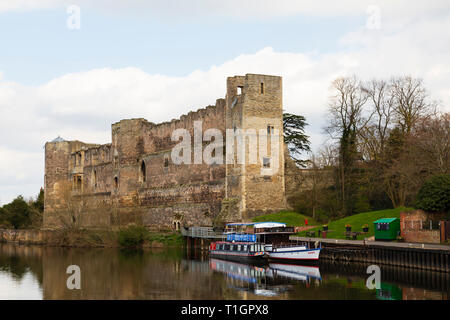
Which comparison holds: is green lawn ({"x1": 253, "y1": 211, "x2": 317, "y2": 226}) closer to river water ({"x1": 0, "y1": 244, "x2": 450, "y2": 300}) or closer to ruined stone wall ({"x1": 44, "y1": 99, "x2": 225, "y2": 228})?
ruined stone wall ({"x1": 44, "y1": 99, "x2": 225, "y2": 228})

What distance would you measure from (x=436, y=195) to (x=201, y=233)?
17.5m

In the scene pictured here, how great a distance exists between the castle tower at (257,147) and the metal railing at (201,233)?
1.99 metres

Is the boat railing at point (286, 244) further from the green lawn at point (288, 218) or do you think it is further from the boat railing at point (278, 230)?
the green lawn at point (288, 218)

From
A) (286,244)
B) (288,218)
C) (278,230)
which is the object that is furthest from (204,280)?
(288,218)

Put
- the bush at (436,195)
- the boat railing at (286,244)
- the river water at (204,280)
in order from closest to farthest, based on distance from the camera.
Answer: the river water at (204,280), the bush at (436,195), the boat railing at (286,244)

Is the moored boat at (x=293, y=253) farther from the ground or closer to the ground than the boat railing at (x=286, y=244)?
closer to the ground

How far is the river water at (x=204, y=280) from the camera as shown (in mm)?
23125

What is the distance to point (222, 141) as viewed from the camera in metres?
44.7

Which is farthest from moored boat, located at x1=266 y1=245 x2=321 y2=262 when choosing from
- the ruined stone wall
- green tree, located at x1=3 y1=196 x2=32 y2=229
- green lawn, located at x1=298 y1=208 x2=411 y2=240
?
green tree, located at x1=3 y1=196 x2=32 y2=229

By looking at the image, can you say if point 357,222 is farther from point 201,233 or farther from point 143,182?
point 143,182

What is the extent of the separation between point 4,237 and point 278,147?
3395 centimetres

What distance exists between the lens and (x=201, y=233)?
42406 mm

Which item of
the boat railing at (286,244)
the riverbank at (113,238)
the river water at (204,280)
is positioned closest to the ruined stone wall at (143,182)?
the riverbank at (113,238)
